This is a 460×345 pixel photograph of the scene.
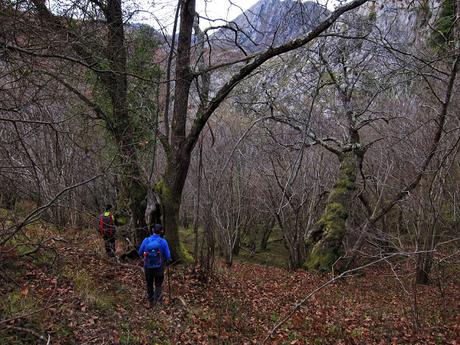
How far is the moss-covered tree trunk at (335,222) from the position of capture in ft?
45.5

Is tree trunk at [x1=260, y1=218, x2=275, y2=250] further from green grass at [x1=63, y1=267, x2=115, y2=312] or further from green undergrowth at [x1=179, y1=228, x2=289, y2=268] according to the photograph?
green grass at [x1=63, y1=267, x2=115, y2=312]

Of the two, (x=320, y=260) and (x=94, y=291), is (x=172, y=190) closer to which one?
(x=94, y=291)

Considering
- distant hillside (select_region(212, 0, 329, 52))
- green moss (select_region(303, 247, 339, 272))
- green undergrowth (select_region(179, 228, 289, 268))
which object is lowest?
green undergrowth (select_region(179, 228, 289, 268))

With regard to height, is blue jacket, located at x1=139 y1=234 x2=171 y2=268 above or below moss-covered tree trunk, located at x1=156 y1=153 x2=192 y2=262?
below

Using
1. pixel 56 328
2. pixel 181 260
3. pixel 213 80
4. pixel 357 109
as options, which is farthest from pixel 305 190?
pixel 56 328

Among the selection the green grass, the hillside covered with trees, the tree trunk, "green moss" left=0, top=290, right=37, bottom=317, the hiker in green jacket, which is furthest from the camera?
the tree trunk

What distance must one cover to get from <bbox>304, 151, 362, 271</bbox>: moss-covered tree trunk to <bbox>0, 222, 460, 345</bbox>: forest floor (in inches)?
126

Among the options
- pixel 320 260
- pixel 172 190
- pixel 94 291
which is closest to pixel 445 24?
pixel 320 260

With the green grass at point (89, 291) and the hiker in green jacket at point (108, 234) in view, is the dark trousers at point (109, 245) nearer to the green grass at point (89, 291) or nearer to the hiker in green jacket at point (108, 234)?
the hiker in green jacket at point (108, 234)

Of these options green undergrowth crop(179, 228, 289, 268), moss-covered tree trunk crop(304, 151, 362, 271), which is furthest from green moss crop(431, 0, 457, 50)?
green undergrowth crop(179, 228, 289, 268)

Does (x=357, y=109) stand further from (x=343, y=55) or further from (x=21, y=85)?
(x=21, y=85)

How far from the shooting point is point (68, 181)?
15203 mm

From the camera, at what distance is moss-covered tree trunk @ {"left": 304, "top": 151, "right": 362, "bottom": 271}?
13867 mm

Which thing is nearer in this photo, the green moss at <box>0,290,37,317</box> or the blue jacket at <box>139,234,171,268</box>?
the green moss at <box>0,290,37,317</box>
